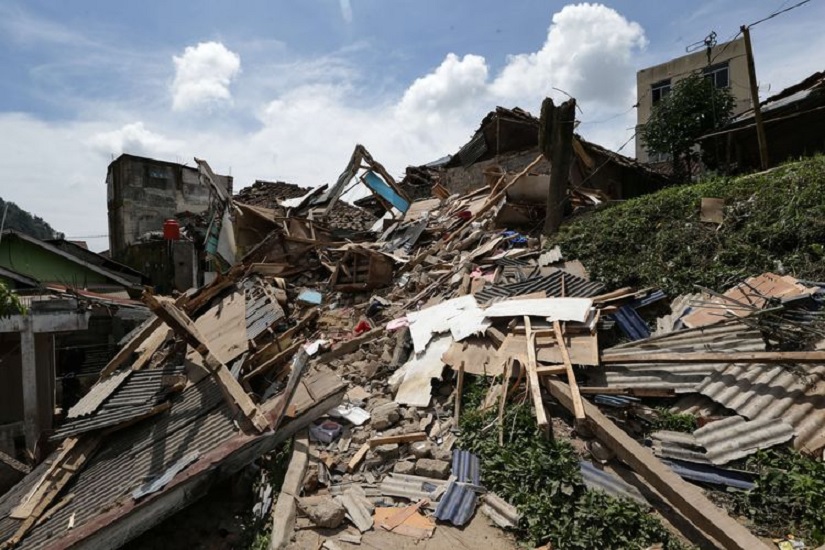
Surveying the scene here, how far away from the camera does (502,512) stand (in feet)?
13.8

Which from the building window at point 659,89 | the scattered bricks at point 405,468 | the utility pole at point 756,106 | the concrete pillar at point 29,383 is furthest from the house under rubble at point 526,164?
the concrete pillar at point 29,383

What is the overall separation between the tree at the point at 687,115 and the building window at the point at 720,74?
569 cm

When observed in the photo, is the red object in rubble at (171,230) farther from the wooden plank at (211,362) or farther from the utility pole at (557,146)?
the utility pole at (557,146)

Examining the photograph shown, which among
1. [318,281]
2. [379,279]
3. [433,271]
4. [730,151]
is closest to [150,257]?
[318,281]

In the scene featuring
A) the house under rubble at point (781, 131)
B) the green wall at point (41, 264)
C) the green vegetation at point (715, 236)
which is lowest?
the green vegetation at point (715, 236)

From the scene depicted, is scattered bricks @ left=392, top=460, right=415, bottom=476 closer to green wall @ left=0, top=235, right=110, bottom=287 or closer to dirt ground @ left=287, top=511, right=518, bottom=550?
dirt ground @ left=287, top=511, right=518, bottom=550

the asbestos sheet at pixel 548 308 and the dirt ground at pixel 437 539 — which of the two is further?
the asbestos sheet at pixel 548 308

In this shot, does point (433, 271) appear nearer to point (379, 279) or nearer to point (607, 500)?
point (379, 279)

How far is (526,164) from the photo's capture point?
15688 mm

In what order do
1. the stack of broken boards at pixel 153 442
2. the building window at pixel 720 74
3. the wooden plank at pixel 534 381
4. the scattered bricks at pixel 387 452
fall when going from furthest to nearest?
the building window at pixel 720 74, the scattered bricks at pixel 387 452, the wooden plank at pixel 534 381, the stack of broken boards at pixel 153 442

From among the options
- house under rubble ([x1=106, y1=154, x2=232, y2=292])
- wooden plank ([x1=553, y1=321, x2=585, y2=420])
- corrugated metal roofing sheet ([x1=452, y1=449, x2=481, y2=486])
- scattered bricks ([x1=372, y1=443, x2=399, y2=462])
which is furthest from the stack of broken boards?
house under rubble ([x1=106, y1=154, x2=232, y2=292])

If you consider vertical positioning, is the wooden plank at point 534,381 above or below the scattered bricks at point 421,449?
above

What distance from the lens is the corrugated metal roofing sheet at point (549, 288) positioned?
727 cm

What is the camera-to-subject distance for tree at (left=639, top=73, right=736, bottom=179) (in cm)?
1489
